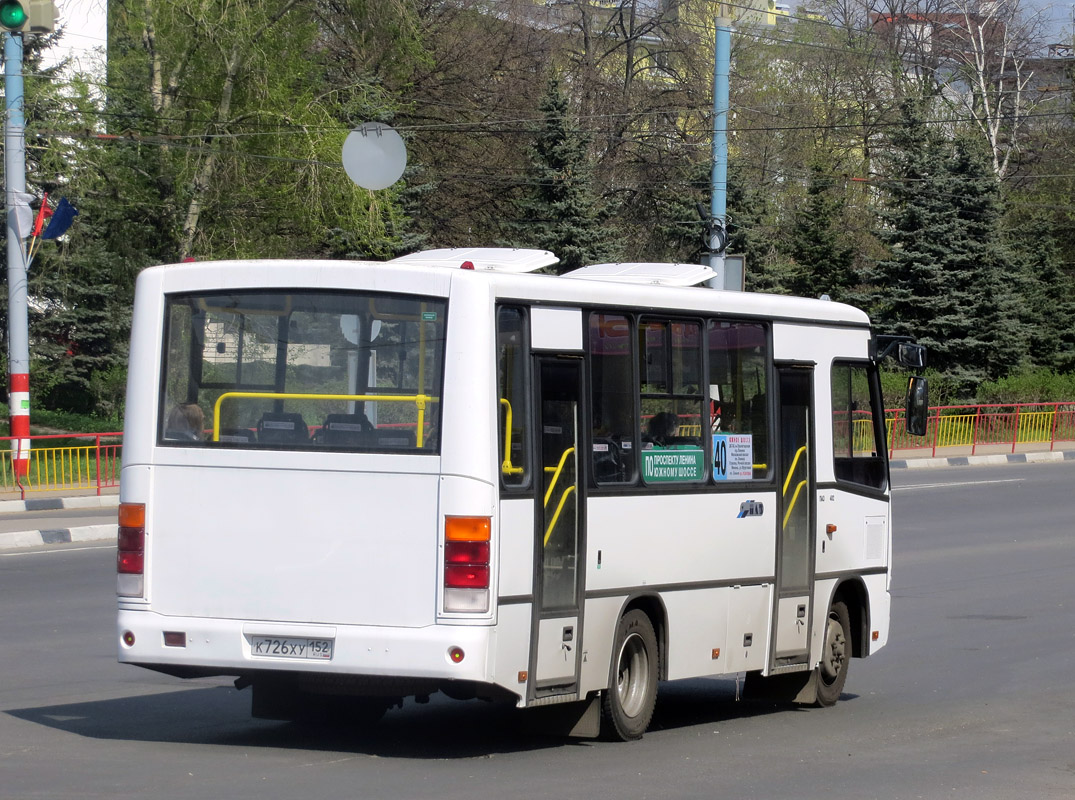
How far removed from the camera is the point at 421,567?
23.4 ft

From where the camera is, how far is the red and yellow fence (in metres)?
35.3

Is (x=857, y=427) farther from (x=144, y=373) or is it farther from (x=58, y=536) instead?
(x=58, y=536)

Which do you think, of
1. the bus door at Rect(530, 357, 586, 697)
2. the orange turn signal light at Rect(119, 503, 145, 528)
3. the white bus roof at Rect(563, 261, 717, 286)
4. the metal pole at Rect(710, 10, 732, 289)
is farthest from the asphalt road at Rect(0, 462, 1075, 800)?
the metal pole at Rect(710, 10, 732, 289)

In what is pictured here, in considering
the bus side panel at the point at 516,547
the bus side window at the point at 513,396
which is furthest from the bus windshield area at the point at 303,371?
the bus side panel at the point at 516,547

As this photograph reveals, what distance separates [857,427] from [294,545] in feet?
15.1

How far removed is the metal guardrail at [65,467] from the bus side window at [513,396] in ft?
56.9

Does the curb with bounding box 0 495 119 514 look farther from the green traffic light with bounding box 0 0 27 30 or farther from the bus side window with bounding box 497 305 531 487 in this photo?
the bus side window with bounding box 497 305 531 487

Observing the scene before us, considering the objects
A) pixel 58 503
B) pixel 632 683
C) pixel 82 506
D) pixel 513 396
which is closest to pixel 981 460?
pixel 82 506

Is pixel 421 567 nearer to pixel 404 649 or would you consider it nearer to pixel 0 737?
pixel 404 649

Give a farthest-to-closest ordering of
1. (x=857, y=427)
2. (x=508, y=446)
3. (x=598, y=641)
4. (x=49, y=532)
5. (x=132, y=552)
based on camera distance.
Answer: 1. (x=49, y=532)
2. (x=857, y=427)
3. (x=598, y=641)
4. (x=132, y=552)
5. (x=508, y=446)

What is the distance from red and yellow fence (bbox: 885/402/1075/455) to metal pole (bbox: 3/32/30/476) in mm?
18704

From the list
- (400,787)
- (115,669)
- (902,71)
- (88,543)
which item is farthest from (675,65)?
(400,787)

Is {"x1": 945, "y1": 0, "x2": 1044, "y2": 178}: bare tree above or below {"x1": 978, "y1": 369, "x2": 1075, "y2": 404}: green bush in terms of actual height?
above

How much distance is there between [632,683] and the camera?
838 centimetres
